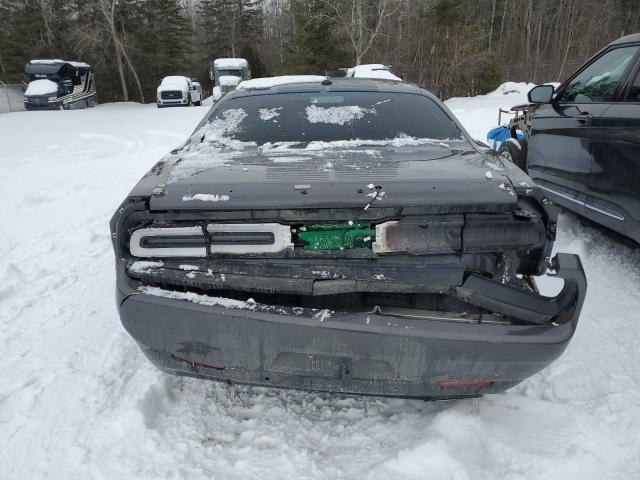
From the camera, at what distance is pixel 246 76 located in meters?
28.0

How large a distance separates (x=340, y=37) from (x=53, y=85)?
638 inches

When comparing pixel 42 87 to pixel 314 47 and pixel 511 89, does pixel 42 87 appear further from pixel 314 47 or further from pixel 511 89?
pixel 511 89

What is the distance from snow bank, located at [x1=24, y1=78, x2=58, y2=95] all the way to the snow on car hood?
23.5 m

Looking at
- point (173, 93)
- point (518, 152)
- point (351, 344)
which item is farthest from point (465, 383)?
point (173, 93)

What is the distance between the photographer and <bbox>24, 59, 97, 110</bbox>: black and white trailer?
21719 mm

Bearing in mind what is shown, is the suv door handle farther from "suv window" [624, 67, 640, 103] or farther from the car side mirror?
the car side mirror

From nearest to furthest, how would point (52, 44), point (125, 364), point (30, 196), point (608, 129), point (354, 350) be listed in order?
point (354, 350) → point (125, 364) → point (608, 129) → point (30, 196) → point (52, 44)

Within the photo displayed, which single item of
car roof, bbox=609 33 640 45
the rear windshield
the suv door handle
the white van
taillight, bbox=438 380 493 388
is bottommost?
the white van

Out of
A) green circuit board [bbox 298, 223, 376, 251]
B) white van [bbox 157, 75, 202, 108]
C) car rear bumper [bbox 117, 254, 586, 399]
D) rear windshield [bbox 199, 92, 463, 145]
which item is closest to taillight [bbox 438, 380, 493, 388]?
car rear bumper [bbox 117, 254, 586, 399]

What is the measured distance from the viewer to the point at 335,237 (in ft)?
6.48

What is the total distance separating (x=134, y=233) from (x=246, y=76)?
28.0 meters

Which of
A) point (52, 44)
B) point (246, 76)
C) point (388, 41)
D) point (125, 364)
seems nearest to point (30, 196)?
point (125, 364)

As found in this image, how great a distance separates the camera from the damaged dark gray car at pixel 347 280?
1857mm

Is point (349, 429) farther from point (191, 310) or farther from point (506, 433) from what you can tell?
point (191, 310)
